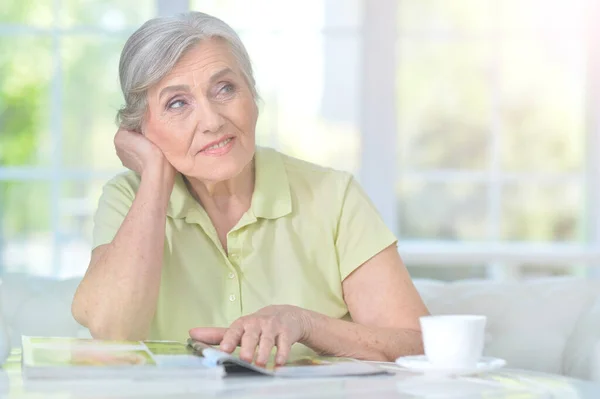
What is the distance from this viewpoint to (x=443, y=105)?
13.6 feet

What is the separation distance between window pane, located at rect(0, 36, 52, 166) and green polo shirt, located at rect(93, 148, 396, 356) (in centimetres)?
194

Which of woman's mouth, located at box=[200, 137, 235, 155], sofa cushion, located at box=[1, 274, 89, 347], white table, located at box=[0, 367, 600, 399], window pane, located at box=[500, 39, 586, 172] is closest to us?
white table, located at box=[0, 367, 600, 399]

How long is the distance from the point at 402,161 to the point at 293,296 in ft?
6.96

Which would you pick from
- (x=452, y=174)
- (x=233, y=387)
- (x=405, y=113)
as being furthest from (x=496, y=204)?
(x=233, y=387)

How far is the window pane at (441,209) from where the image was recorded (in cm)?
409

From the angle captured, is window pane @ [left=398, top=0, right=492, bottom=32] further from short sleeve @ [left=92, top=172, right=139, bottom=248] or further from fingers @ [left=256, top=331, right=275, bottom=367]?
fingers @ [left=256, top=331, right=275, bottom=367]

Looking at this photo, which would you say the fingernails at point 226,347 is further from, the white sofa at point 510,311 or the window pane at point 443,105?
the window pane at point 443,105

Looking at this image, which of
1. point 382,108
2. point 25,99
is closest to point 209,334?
point 382,108

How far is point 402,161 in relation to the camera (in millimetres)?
4086

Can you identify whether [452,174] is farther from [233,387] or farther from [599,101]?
[233,387]

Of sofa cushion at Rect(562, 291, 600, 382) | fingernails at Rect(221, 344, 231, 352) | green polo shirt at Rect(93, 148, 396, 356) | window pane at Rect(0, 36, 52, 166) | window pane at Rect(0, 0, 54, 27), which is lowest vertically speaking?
sofa cushion at Rect(562, 291, 600, 382)

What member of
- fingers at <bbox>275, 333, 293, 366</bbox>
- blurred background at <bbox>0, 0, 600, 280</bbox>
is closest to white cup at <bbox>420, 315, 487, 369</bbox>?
fingers at <bbox>275, 333, 293, 366</bbox>

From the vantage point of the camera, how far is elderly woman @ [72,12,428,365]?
6.32ft

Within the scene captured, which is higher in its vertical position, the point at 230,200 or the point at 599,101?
the point at 599,101
